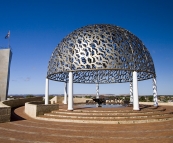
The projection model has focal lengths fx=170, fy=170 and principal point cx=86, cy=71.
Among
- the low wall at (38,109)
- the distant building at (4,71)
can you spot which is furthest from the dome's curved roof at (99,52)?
the distant building at (4,71)

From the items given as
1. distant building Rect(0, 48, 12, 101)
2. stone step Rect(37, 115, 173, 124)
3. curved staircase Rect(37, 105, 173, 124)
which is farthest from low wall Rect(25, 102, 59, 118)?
distant building Rect(0, 48, 12, 101)

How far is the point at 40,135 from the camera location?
31.3 ft

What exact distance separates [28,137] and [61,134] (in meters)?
1.82

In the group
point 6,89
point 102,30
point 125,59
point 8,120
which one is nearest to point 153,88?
point 125,59

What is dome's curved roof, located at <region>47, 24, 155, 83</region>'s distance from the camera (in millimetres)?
17281

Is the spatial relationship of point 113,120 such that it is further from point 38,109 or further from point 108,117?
point 38,109

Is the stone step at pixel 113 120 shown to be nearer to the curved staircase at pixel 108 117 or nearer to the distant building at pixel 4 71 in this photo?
the curved staircase at pixel 108 117

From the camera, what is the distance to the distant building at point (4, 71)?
30.4 meters

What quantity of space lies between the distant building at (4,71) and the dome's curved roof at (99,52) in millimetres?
14196

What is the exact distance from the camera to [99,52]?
17.5m

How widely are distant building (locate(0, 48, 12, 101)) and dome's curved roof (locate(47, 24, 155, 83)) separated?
14196 mm

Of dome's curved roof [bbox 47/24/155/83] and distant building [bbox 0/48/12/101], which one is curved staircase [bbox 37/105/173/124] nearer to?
dome's curved roof [bbox 47/24/155/83]

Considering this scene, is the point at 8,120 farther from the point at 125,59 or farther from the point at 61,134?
the point at 125,59

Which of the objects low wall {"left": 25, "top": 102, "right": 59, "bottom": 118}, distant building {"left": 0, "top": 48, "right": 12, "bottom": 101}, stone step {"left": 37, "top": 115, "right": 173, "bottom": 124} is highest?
distant building {"left": 0, "top": 48, "right": 12, "bottom": 101}
